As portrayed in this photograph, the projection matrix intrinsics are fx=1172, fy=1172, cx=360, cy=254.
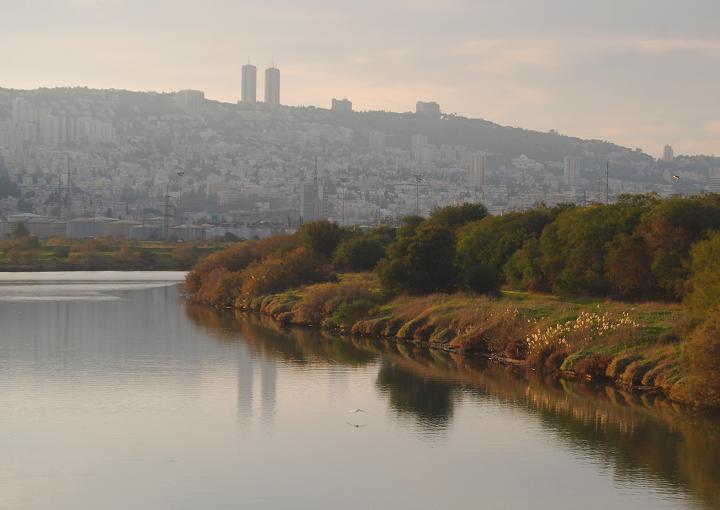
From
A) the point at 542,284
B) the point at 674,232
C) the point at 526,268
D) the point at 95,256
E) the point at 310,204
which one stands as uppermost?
the point at 310,204

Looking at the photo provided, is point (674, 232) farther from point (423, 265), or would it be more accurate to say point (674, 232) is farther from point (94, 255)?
point (94, 255)

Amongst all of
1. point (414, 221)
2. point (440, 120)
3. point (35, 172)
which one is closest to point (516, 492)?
point (414, 221)

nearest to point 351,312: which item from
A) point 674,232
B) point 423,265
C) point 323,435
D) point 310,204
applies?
point 423,265

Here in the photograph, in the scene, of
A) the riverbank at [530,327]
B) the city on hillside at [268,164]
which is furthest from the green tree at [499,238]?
the city on hillside at [268,164]

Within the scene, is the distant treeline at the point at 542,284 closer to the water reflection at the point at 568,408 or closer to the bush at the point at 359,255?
the bush at the point at 359,255

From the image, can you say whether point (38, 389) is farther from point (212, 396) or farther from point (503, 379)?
point (503, 379)

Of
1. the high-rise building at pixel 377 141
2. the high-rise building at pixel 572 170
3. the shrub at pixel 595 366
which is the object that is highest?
the high-rise building at pixel 377 141

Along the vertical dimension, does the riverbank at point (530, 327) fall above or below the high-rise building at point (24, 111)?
below
